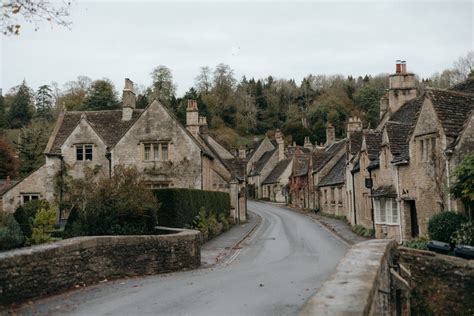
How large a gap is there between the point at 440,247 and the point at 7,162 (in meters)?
58.0

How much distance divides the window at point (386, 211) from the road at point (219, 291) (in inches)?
220

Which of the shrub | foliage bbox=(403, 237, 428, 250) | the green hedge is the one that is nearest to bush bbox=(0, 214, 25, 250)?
the shrub

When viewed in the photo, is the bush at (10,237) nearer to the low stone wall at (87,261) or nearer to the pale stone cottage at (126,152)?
the low stone wall at (87,261)

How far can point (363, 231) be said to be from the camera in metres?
30.3

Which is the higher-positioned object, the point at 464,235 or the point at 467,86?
the point at 467,86

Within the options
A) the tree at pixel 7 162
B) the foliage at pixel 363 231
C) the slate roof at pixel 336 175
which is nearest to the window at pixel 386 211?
the foliage at pixel 363 231

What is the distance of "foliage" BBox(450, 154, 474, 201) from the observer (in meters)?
17.5

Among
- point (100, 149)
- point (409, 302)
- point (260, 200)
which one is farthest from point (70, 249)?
point (260, 200)

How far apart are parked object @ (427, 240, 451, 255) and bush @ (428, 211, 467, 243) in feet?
3.24

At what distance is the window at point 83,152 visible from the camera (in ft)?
119

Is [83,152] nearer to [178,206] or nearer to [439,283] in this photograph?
[178,206]

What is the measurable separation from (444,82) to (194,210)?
7078 centimetres

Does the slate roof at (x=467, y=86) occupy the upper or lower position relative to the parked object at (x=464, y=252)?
upper

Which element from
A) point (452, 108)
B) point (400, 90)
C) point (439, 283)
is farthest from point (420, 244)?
point (400, 90)
